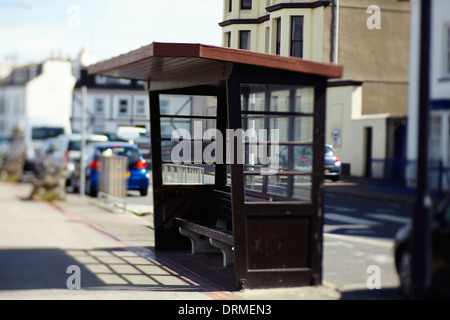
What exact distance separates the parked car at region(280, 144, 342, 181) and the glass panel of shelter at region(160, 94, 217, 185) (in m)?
2.39

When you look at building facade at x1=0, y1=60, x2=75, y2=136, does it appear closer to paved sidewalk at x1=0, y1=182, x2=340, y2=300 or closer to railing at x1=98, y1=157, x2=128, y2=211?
paved sidewalk at x1=0, y1=182, x2=340, y2=300

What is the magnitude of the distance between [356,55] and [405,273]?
0.96 metres

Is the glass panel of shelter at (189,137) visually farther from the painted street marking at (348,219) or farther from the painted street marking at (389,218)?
the painted street marking at (389,218)

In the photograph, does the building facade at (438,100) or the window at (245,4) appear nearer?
the building facade at (438,100)

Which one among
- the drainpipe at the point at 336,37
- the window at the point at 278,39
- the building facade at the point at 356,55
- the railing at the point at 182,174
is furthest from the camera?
the railing at the point at 182,174

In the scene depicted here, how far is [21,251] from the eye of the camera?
7.12m

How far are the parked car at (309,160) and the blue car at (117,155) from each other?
19.1 feet

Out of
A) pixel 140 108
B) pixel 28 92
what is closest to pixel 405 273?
pixel 28 92

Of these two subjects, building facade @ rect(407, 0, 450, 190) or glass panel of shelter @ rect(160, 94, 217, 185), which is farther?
glass panel of shelter @ rect(160, 94, 217, 185)

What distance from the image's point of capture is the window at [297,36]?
3125 millimetres

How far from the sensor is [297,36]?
10.9 feet

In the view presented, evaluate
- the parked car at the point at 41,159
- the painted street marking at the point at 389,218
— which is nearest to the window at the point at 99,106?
the parked car at the point at 41,159

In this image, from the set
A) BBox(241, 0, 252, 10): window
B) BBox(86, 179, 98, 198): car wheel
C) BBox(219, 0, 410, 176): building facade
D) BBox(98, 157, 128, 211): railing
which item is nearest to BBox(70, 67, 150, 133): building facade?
BBox(98, 157, 128, 211): railing

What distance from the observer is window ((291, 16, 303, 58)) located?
10.3ft
